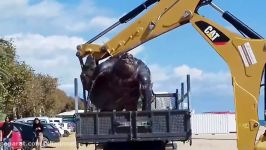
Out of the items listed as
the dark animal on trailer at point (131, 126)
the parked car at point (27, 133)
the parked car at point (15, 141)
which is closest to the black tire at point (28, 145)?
the parked car at point (27, 133)

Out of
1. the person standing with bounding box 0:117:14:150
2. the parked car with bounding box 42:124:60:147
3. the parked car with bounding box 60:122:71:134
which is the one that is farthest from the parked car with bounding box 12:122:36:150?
the parked car with bounding box 60:122:71:134

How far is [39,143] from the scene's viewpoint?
28.5m

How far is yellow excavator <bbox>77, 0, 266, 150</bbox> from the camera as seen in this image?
10867mm

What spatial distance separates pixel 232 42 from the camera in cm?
1121

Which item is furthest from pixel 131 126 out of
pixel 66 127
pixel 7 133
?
pixel 66 127

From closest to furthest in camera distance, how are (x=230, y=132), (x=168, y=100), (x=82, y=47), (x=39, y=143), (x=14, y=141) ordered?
(x=82, y=47), (x=168, y=100), (x=14, y=141), (x=39, y=143), (x=230, y=132)

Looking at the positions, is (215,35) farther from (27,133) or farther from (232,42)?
(27,133)

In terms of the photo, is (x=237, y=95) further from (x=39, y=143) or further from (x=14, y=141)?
(x=39, y=143)

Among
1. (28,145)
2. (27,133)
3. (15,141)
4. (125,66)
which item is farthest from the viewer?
(27,133)

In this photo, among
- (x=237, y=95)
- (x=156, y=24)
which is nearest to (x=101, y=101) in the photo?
(x=156, y=24)

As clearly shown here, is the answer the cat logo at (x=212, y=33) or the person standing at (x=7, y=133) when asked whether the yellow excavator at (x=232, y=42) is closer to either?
the cat logo at (x=212, y=33)

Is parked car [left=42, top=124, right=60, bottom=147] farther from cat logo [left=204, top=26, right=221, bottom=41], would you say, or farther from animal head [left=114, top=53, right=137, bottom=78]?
cat logo [left=204, top=26, right=221, bottom=41]

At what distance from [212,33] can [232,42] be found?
39 centimetres

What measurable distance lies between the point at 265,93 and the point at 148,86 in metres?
3.08
